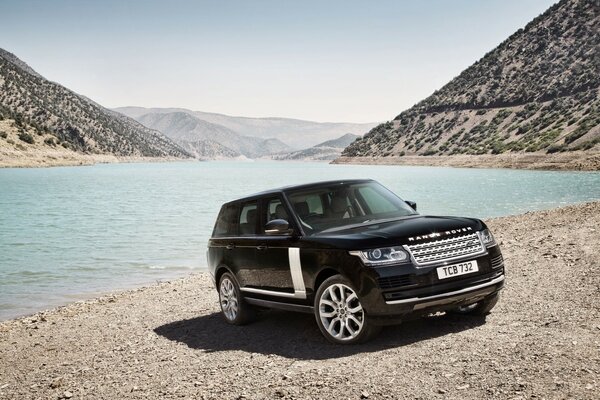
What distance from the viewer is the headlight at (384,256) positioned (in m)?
6.46

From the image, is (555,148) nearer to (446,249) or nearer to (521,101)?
(521,101)

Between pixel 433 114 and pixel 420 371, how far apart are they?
Result: 137 m

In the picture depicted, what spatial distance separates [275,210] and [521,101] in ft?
382

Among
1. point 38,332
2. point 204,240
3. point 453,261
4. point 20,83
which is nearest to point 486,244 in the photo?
point 453,261

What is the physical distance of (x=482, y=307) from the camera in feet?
25.2

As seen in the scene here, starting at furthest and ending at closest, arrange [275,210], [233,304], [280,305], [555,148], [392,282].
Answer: [555,148] → [233,304] → [275,210] → [280,305] → [392,282]

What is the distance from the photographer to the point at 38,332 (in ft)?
35.2

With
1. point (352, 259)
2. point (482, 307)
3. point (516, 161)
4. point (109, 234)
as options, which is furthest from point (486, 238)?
point (516, 161)

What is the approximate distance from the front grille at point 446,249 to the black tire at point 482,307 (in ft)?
2.84

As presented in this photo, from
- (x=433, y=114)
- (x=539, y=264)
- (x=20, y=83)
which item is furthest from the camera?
(x=20, y=83)

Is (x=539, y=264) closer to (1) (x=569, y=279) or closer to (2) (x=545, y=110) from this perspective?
(1) (x=569, y=279)

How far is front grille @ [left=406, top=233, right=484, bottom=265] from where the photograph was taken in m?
6.52

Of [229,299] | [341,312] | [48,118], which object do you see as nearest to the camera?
[341,312]

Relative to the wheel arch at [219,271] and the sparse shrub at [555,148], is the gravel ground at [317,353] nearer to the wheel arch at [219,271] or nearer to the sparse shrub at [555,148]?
the wheel arch at [219,271]
